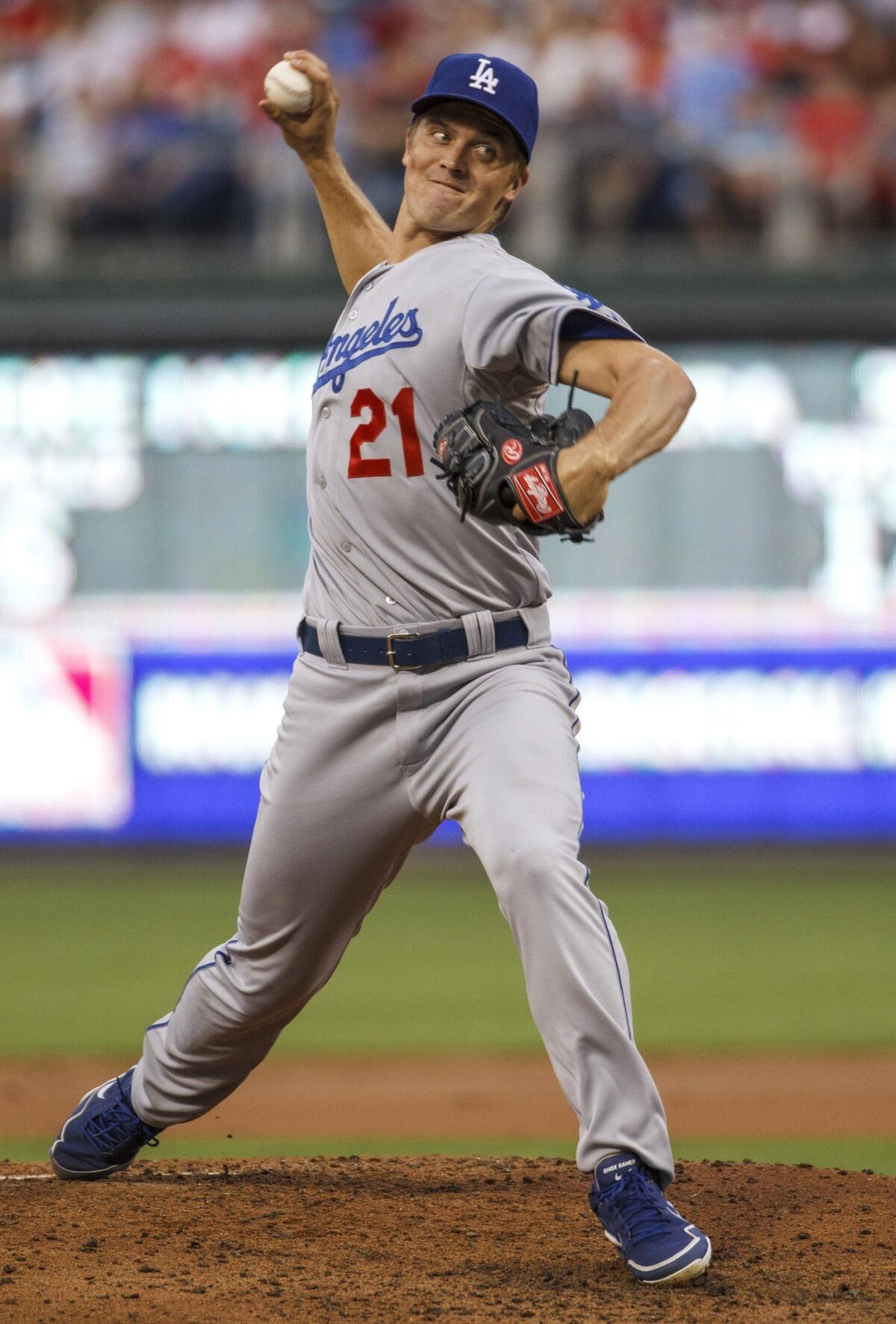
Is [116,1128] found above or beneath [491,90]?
beneath

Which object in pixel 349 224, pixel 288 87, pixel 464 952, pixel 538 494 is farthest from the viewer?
pixel 464 952

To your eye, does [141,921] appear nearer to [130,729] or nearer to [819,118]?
[130,729]

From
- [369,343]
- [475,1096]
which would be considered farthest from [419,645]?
[475,1096]

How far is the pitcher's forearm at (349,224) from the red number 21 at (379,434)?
71cm

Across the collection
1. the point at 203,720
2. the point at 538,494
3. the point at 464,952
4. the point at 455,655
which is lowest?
the point at 464,952

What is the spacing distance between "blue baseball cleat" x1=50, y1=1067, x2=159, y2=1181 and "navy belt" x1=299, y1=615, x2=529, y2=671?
3.31ft

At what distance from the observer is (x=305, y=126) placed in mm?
3918

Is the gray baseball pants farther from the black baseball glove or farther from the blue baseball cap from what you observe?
the blue baseball cap

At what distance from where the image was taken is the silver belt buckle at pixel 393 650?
3.30 meters

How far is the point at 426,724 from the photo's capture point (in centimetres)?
329

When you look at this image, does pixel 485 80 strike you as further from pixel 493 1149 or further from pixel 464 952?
pixel 464 952

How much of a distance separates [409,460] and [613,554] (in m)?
7.48

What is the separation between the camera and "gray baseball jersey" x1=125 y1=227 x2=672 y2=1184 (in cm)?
305

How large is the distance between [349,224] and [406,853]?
1.37 m
